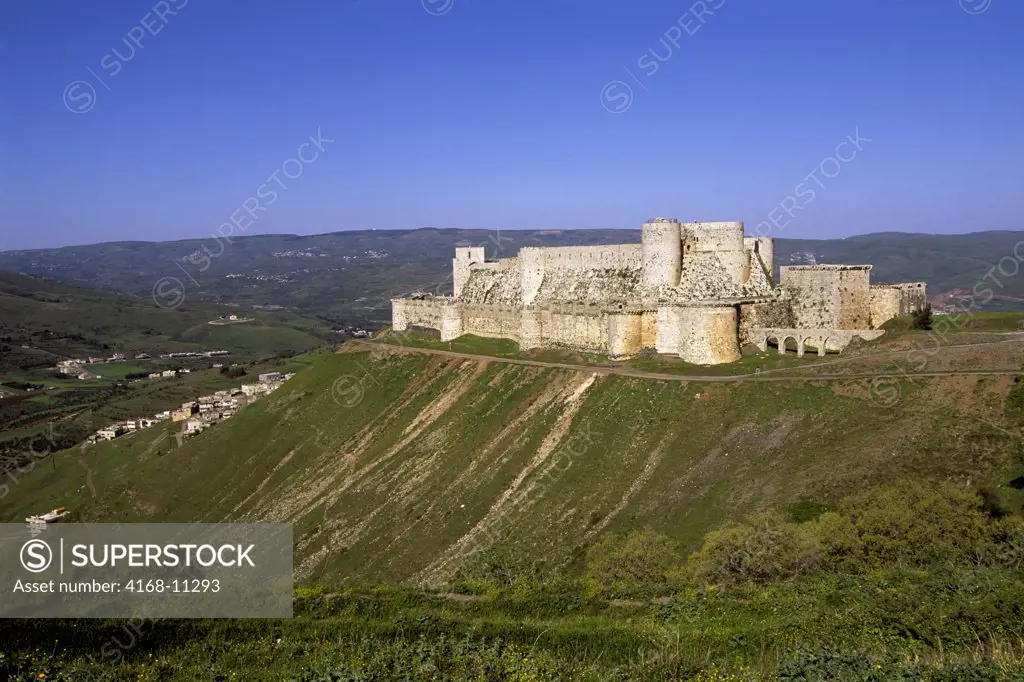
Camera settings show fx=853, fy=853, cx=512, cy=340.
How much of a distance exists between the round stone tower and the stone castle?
6 centimetres

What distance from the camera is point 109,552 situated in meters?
40.7

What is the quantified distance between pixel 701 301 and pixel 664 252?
702 centimetres

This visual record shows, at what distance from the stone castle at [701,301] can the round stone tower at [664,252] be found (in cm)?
6

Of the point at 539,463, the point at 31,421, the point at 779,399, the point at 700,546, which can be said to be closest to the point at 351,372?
the point at 539,463

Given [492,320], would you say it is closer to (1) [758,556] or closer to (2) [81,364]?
(1) [758,556]

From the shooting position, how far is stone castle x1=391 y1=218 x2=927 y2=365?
49.2 metres

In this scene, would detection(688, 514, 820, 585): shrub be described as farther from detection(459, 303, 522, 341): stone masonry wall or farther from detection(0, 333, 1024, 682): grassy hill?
detection(459, 303, 522, 341): stone masonry wall

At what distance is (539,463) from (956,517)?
70.9 feet

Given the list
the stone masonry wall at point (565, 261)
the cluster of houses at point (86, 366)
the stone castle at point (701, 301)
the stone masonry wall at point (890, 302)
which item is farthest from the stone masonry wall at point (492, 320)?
the cluster of houses at point (86, 366)

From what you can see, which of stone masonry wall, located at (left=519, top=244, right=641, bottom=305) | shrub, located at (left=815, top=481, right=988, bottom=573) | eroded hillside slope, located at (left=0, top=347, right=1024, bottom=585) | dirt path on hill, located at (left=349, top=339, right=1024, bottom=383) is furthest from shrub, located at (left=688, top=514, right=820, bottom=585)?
stone masonry wall, located at (left=519, top=244, right=641, bottom=305)

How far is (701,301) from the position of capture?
4906 centimetres

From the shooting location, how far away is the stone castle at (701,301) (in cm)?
4919

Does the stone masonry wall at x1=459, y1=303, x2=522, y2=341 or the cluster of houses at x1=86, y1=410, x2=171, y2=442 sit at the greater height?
the stone masonry wall at x1=459, y1=303, x2=522, y2=341

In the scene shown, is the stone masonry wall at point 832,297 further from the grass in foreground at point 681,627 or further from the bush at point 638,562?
the grass in foreground at point 681,627
